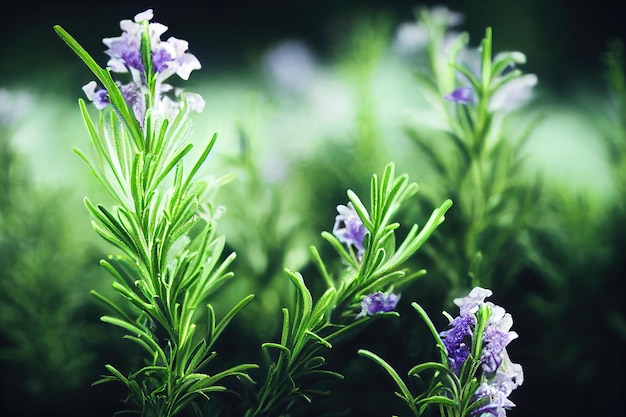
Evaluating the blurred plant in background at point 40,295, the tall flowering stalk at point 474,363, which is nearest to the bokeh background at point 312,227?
the blurred plant in background at point 40,295

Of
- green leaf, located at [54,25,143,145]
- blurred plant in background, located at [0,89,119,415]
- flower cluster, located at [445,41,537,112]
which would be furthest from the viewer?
blurred plant in background, located at [0,89,119,415]

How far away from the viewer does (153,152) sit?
1.21 feet

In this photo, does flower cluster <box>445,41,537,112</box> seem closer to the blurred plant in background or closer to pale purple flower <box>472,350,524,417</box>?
pale purple flower <box>472,350,524,417</box>

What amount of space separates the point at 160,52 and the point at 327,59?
0.57m

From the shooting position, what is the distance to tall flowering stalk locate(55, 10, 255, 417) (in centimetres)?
36

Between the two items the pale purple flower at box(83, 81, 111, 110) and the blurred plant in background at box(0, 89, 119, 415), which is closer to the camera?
the pale purple flower at box(83, 81, 111, 110)

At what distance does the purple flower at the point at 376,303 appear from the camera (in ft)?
1.33

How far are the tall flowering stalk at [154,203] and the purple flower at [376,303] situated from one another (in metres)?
0.08

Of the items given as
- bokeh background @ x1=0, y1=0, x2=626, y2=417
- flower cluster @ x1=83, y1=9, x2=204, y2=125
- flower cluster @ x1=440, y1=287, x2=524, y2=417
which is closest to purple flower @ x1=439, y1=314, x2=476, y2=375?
flower cluster @ x1=440, y1=287, x2=524, y2=417

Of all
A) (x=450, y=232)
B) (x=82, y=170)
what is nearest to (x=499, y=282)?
(x=450, y=232)

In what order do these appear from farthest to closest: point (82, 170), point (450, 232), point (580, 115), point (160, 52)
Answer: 1. point (580, 115)
2. point (82, 170)
3. point (450, 232)
4. point (160, 52)

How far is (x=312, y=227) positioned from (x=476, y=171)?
0.56ft

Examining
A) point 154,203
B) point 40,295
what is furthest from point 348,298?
point 40,295

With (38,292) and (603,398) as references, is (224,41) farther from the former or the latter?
(603,398)
